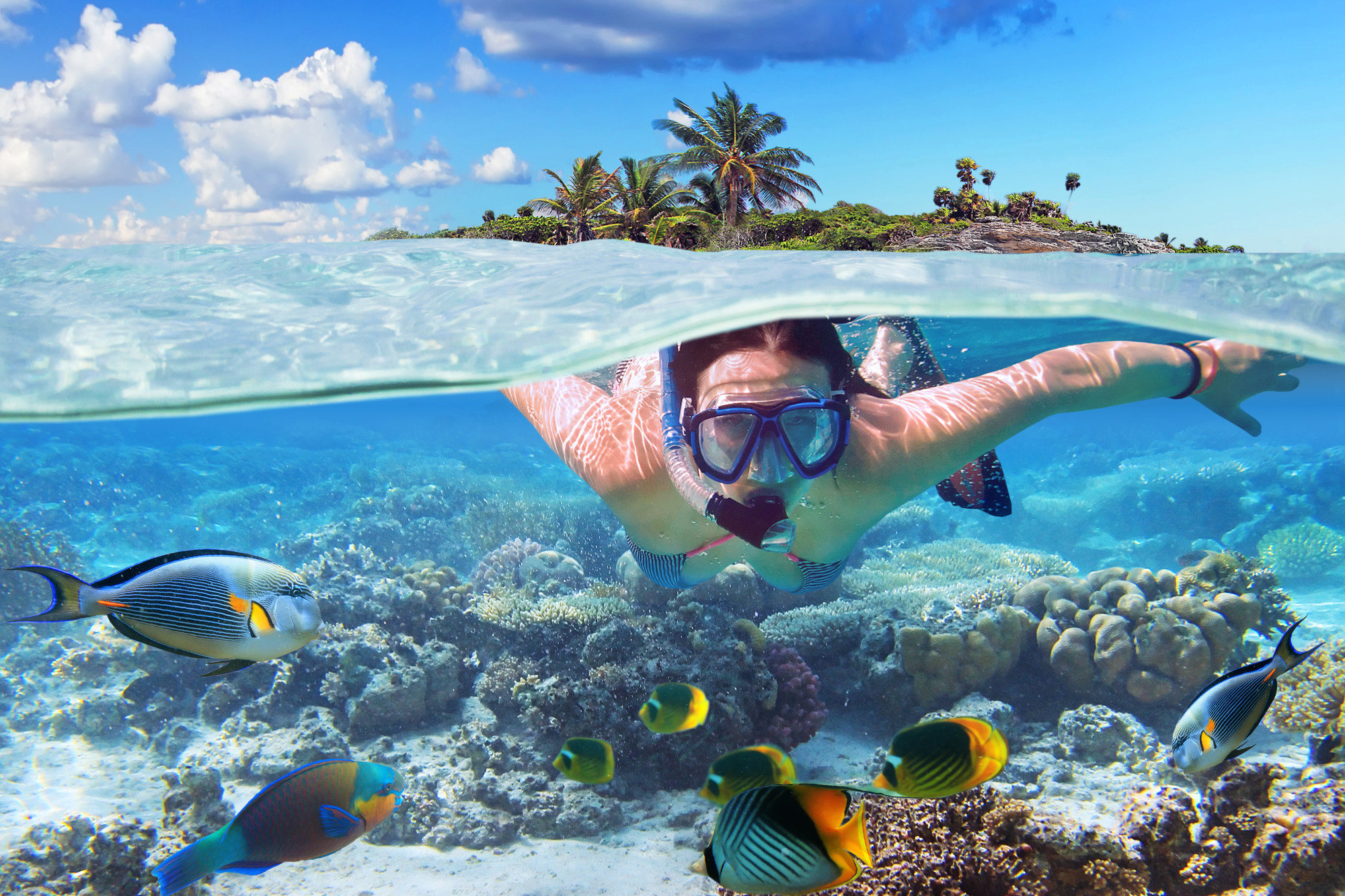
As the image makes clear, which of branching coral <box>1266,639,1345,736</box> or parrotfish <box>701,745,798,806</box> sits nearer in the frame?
parrotfish <box>701,745,798,806</box>

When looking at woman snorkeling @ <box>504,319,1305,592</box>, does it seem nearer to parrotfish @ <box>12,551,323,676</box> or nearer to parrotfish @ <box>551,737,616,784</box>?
parrotfish @ <box>551,737,616,784</box>

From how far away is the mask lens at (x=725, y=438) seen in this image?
412cm

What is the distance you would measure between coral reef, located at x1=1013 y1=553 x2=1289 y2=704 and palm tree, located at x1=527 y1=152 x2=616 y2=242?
144 ft

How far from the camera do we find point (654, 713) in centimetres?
431

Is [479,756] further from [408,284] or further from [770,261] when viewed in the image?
[770,261]

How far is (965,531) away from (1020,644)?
628 inches

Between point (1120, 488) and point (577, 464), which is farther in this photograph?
point (1120, 488)

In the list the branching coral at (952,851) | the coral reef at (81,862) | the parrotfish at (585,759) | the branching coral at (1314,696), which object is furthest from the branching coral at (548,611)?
the branching coral at (1314,696)

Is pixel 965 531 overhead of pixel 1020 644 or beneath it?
beneath

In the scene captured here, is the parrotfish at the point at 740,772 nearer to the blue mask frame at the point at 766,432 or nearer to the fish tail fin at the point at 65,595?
the blue mask frame at the point at 766,432

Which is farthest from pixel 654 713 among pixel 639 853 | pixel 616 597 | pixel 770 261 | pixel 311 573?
pixel 311 573

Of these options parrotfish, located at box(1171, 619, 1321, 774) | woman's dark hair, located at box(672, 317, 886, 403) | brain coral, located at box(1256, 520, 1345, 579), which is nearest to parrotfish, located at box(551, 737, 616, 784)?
woman's dark hair, located at box(672, 317, 886, 403)

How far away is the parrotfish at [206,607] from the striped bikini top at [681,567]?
319 centimetres

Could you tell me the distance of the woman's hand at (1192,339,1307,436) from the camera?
4.68m
